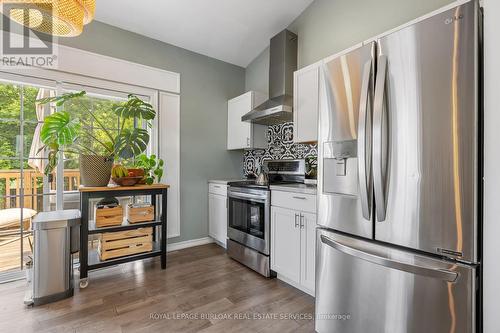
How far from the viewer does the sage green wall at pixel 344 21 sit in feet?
7.07

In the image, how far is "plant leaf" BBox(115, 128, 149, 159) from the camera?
2.51 metres

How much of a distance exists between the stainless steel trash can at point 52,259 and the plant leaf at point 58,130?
68cm

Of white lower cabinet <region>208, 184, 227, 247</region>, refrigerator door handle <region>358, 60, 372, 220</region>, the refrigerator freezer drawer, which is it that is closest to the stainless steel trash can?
white lower cabinet <region>208, 184, 227, 247</region>

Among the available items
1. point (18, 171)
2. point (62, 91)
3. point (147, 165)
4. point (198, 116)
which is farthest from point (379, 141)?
point (18, 171)

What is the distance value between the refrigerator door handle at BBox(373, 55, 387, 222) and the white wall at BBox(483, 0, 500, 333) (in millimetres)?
381

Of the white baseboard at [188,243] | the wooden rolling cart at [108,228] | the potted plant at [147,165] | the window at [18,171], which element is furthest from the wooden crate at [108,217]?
the white baseboard at [188,243]

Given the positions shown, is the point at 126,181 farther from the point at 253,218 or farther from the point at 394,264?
the point at 394,264

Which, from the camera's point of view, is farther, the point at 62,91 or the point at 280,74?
the point at 280,74

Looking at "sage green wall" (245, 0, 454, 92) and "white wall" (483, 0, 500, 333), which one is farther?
"sage green wall" (245, 0, 454, 92)

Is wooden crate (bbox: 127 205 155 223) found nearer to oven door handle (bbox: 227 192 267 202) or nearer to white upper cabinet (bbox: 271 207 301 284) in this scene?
oven door handle (bbox: 227 192 267 202)

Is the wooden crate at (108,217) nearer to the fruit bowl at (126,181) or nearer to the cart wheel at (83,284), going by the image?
the fruit bowl at (126,181)

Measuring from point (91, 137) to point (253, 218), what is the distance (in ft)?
6.71

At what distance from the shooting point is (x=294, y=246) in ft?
7.30

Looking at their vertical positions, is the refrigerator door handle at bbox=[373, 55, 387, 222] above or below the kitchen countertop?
above
